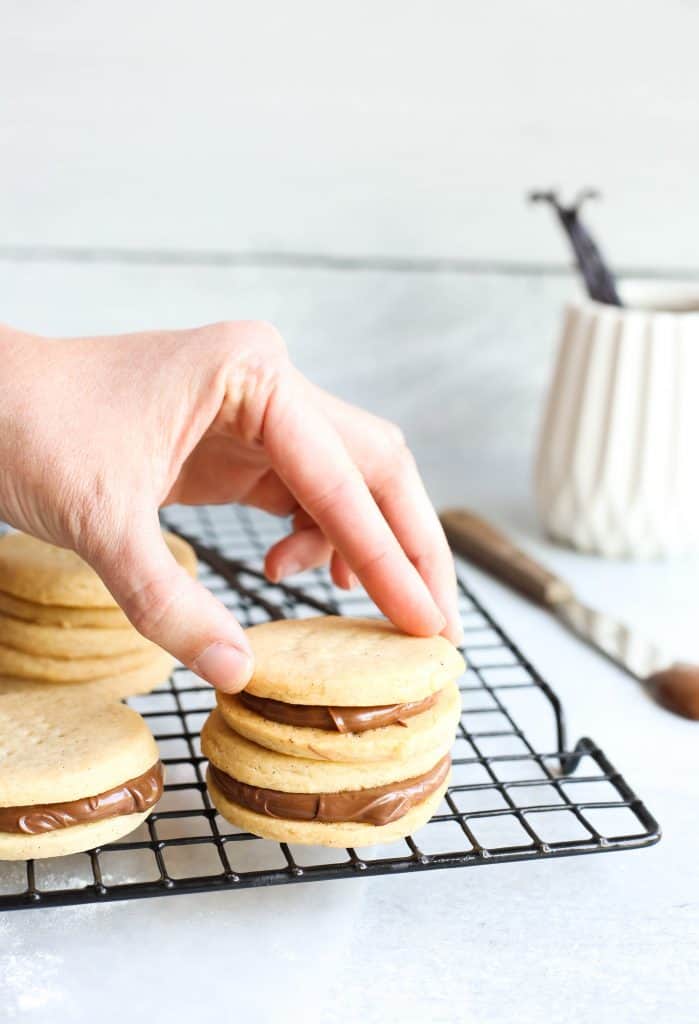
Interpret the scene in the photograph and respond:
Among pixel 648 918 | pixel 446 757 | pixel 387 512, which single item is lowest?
pixel 648 918

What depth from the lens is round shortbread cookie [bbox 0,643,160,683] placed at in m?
1.15

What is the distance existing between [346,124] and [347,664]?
4.22 ft

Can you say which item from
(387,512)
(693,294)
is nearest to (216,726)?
(387,512)

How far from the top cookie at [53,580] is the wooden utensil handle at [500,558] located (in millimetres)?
626

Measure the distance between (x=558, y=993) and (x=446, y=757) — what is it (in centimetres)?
21

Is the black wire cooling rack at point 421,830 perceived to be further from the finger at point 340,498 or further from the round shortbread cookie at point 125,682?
the finger at point 340,498

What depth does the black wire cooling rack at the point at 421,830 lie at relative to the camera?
857 millimetres

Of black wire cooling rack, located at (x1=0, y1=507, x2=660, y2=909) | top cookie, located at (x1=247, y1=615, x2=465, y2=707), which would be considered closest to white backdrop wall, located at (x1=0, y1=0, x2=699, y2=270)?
black wire cooling rack, located at (x1=0, y1=507, x2=660, y2=909)

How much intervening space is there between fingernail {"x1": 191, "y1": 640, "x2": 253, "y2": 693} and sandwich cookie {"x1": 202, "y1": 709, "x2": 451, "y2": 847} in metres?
0.07

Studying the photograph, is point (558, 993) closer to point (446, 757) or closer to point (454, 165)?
point (446, 757)

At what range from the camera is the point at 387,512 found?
1212mm

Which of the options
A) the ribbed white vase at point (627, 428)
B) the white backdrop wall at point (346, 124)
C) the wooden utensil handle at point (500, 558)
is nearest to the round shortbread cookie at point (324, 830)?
the wooden utensil handle at point (500, 558)

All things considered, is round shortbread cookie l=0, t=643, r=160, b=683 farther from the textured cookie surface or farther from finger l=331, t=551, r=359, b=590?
finger l=331, t=551, r=359, b=590

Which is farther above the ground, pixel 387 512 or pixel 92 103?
pixel 92 103
